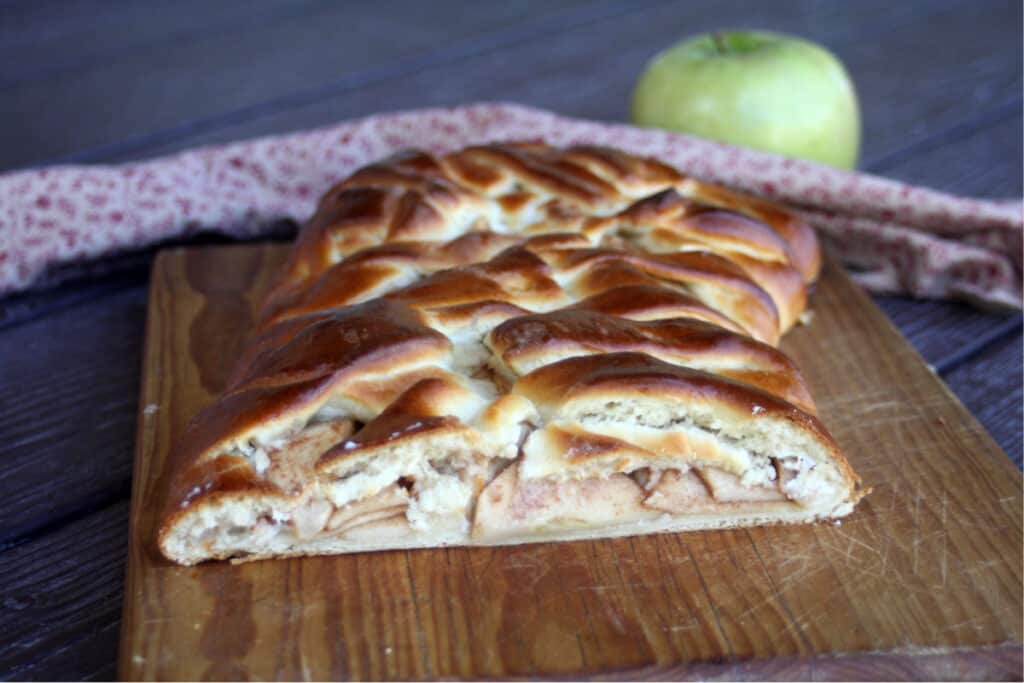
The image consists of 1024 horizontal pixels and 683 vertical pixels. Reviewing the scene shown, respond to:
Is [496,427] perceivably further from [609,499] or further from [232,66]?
[232,66]

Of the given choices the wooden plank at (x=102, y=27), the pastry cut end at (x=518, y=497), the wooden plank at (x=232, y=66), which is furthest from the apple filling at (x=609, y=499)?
the wooden plank at (x=102, y=27)

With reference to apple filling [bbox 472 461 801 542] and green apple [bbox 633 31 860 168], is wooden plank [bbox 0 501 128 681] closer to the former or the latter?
apple filling [bbox 472 461 801 542]

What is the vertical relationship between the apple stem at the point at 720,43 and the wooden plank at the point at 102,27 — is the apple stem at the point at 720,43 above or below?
above

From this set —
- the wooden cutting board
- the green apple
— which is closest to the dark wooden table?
the wooden cutting board

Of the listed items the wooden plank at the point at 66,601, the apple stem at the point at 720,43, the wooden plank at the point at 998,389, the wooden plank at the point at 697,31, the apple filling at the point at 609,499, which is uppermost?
the apple stem at the point at 720,43

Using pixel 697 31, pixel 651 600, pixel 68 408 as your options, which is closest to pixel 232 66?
pixel 697 31

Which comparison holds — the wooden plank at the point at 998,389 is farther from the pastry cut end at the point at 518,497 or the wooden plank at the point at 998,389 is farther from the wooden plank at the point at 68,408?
the wooden plank at the point at 68,408

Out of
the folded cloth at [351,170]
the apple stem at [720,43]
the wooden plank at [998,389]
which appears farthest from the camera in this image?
the apple stem at [720,43]

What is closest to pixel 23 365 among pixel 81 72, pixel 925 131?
pixel 81 72
